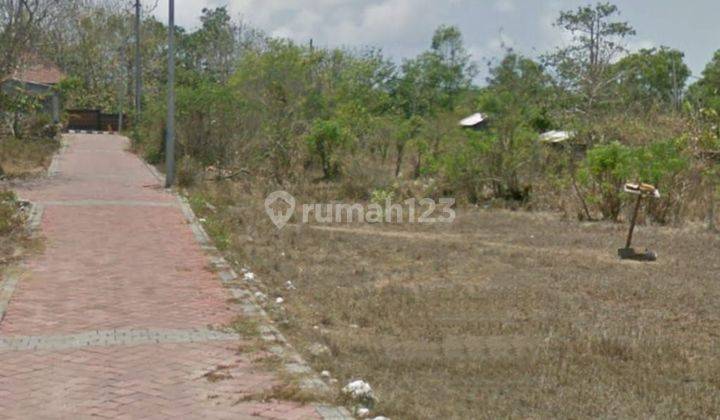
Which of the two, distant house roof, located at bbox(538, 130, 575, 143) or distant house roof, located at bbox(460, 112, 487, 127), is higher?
distant house roof, located at bbox(460, 112, 487, 127)

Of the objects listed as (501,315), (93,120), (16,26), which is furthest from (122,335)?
(93,120)

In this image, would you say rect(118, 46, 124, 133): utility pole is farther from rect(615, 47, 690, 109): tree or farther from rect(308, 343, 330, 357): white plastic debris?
rect(308, 343, 330, 357): white plastic debris

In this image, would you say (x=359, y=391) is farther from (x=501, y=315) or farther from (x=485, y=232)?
(x=485, y=232)

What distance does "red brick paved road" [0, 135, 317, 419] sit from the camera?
5.30 m

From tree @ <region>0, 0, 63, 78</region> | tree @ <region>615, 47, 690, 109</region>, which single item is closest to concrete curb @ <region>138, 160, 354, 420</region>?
tree @ <region>0, 0, 63, 78</region>

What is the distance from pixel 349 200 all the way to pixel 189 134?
6026 mm

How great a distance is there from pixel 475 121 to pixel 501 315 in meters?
14.0

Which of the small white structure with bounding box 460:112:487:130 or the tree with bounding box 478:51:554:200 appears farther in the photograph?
the small white structure with bounding box 460:112:487:130

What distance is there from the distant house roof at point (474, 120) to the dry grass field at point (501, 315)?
603 cm

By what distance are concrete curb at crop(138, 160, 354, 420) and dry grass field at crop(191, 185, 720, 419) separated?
15 cm

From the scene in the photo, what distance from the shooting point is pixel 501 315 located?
26.3ft

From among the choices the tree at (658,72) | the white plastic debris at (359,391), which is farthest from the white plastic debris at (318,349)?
the tree at (658,72)

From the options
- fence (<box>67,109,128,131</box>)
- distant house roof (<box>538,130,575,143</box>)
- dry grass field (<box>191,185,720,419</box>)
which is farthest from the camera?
fence (<box>67,109,128,131</box>)

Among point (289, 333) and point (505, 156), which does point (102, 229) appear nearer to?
point (289, 333)
